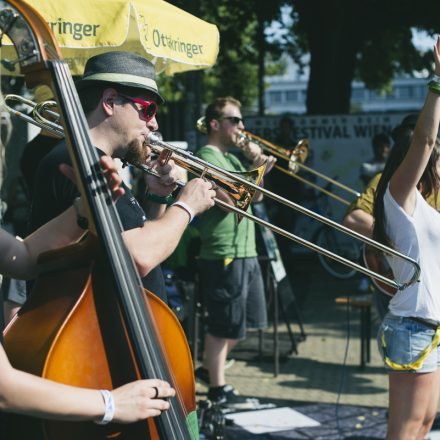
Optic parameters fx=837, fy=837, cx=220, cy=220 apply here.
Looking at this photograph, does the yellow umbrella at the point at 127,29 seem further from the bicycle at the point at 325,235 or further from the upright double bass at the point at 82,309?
the bicycle at the point at 325,235

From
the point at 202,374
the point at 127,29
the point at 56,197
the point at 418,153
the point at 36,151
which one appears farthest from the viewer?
the point at 202,374

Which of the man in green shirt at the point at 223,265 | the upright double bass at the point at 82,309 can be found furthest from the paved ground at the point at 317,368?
the upright double bass at the point at 82,309

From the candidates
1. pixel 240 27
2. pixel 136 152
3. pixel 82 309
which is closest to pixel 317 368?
pixel 136 152

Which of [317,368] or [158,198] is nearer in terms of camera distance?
[158,198]

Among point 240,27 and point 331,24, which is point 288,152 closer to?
point 331,24

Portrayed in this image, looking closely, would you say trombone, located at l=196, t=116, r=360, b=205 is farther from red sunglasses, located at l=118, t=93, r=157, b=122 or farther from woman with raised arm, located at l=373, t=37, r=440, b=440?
red sunglasses, located at l=118, t=93, r=157, b=122

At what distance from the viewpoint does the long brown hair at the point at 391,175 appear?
3492 mm

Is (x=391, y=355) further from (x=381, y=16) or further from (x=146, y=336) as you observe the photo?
(x=381, y=16)

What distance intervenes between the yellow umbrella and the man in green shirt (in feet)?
2.02

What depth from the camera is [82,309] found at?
1.86 meters

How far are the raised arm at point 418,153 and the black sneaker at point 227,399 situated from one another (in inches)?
101

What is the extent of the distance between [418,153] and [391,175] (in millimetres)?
322

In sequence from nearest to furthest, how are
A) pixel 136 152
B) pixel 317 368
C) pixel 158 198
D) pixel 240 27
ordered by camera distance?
pixel 136 152 < pixel 158 198 < pixel 317 368 < pixel 240 27

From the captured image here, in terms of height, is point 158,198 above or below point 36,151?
below
